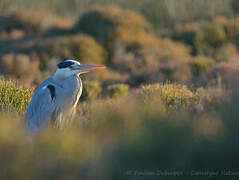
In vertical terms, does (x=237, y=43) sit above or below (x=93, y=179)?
above

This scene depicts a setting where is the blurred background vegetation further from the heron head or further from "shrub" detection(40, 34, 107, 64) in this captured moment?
the heron head

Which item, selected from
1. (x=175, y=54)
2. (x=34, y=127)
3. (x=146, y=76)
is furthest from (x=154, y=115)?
(x=175, y=54)

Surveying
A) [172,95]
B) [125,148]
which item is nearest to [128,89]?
[172,95]

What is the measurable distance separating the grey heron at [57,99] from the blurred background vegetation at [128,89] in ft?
0.88

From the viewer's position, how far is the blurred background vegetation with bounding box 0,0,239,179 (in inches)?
129

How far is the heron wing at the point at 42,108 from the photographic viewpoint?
5.52m

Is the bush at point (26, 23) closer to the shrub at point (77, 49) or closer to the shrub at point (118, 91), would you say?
the shrub at point (77, 49)

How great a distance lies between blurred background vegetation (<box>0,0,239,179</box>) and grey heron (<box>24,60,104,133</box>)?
269 millimetres

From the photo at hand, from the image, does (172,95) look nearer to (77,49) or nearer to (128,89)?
(128,89)

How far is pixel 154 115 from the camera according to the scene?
407 cm

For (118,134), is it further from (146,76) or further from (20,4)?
(20,4)

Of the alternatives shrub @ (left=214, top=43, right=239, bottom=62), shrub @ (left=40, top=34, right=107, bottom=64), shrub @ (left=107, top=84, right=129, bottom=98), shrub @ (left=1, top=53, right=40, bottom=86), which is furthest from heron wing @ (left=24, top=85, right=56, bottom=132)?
shrub @ (left=214, top=43, right=239, bottom=62)

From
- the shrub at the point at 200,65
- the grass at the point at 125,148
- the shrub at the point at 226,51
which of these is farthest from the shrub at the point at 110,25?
the grass at the point at 125,148

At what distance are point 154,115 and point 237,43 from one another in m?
19.3
